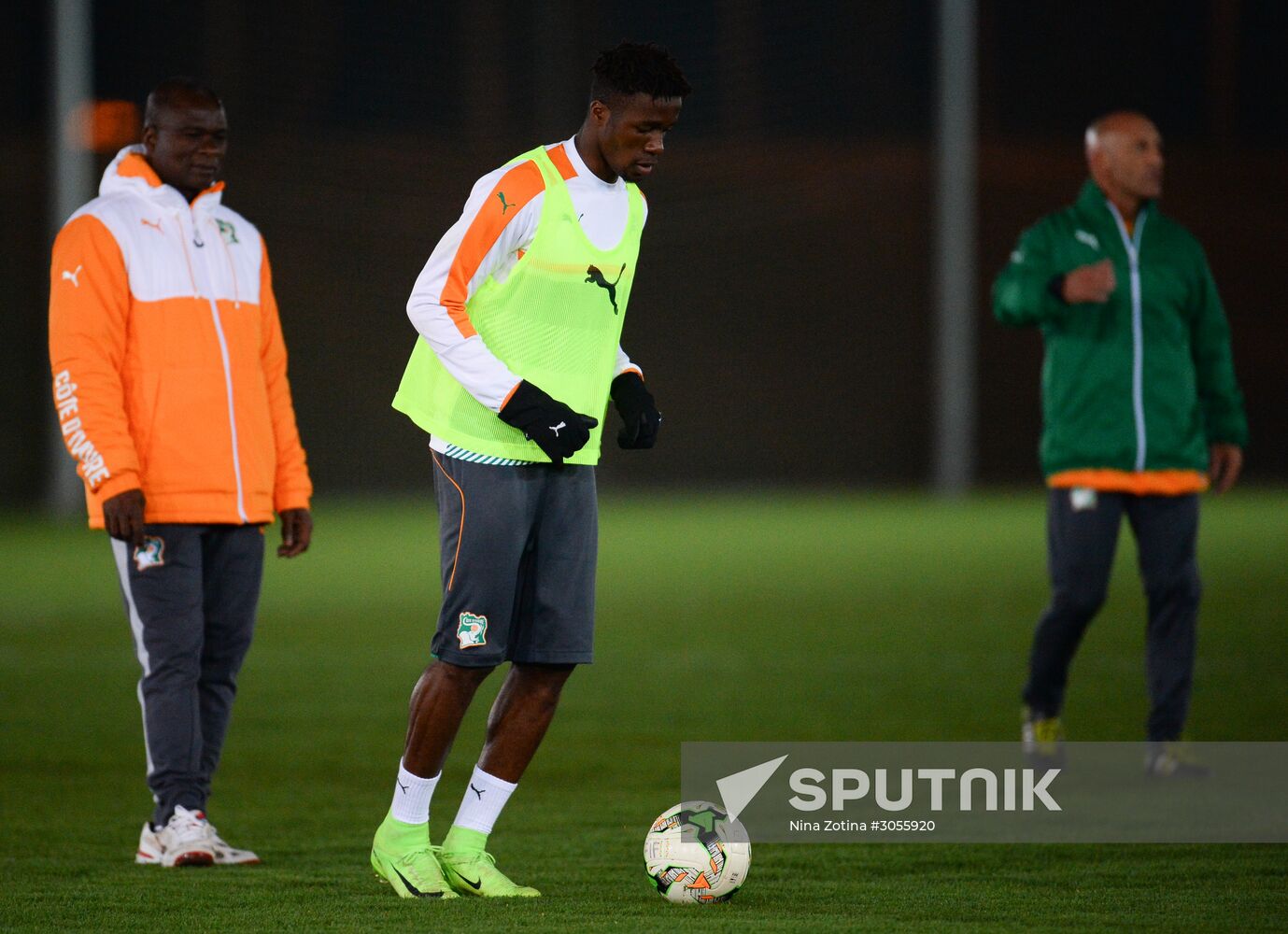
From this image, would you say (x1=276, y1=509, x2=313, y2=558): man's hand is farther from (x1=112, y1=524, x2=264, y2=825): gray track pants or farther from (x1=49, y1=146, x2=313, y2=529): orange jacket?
(x1=112, y1=524, x2=264, y2=825): gray track pants

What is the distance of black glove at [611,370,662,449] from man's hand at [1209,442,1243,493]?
8.54 ft

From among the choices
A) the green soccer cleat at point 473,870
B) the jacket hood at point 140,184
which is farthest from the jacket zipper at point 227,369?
the green soccer cleat at point 473,870

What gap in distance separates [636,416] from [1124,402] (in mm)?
2252

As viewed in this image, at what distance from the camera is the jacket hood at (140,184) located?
4941 millimetres

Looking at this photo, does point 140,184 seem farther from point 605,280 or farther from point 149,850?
point 149,850

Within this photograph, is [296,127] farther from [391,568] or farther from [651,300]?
[391,568]

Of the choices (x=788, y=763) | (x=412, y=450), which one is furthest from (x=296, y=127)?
(x=788, y=763)

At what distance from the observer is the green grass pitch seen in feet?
13.8

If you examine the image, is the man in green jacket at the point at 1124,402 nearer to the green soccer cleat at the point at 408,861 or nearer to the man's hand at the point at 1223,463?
the man's hand at the point at 1223,463

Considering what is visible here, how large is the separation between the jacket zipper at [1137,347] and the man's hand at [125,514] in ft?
10.1

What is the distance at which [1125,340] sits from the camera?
6109 mm

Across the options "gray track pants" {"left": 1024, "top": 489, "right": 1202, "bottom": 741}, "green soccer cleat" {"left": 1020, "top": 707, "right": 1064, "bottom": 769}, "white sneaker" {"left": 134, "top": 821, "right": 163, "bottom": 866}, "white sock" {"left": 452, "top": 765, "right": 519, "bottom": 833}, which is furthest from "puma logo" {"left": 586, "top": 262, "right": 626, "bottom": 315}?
"green soccer cleat" {"left": 1020, "top": 707, "right": 1064, "bottom": 769}

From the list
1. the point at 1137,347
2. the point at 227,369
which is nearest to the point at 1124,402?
the point at 1137,347

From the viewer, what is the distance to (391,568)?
1320 cm
